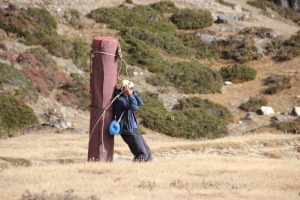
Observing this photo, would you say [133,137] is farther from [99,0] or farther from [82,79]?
[99,0]

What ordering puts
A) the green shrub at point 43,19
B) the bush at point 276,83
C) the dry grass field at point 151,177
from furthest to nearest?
the green shrub at point 43,19 → the bush at point 276,83 → the dry grass field at point 151,177

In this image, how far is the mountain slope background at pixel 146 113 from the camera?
301 inches

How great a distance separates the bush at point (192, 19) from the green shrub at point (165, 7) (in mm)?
1237

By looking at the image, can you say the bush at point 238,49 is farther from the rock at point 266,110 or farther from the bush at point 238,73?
the rock at point 266,110

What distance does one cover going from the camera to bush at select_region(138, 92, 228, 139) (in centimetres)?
2314

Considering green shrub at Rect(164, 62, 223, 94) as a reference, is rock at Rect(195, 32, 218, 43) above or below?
above

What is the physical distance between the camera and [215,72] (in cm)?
3198

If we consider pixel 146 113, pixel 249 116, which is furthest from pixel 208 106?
pixel 146 113

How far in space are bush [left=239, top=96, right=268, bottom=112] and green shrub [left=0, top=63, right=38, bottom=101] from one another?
38.2 ft

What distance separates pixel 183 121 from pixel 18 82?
26.9ft

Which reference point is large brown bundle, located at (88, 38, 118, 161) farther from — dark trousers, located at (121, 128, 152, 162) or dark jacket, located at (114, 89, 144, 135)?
dark trousers, located at (121, 128, 152, 162)

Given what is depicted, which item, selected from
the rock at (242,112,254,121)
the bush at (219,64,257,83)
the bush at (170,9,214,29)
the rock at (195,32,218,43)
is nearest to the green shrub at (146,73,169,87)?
the bush at (219,64,257,83)

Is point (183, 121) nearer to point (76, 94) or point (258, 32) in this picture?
point (76, 94)

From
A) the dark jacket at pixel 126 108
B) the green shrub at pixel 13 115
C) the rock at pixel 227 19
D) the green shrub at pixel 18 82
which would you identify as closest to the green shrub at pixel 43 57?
the green shrub at pixel 18 82
